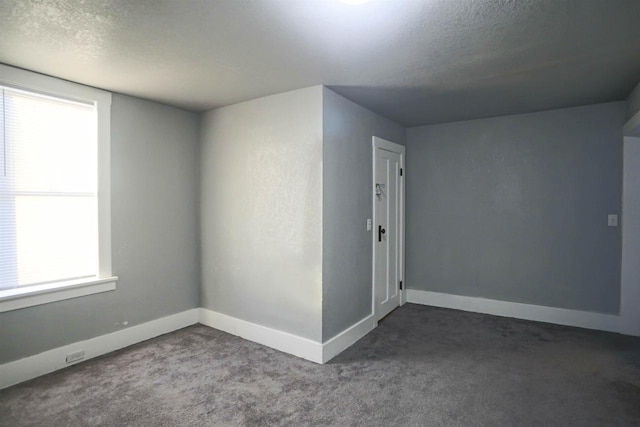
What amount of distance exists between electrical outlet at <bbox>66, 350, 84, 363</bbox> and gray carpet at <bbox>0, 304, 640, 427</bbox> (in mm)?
100

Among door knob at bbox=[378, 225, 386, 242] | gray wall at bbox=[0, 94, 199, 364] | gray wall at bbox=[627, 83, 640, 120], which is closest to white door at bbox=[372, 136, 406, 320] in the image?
door knob at bbox=[378, 225, 386, 242]

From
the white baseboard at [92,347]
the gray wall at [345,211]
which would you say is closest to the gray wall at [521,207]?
the gray wall at [345,211]

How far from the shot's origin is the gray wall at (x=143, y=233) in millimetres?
2984

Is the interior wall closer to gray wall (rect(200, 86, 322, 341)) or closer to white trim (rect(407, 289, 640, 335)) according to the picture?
white trim (rect(407, 289, 640, 335))

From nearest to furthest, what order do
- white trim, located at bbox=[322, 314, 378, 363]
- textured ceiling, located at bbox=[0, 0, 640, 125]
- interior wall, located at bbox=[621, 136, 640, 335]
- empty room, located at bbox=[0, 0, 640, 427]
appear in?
textured ceiling, located at bbox=[0, 0, 640, 125] → empty room, located at bbox=[0, 0, 640, 427] → white trim, located at bbox=[322, 314, 378, 363] → interior wall, located at bbox=[621, 136, 640, 335]

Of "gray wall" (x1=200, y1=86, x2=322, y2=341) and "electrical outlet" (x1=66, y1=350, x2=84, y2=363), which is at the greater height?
"gray wall" (x1=200, y1=86, x2=322, y2=341)

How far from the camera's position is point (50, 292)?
2848 millimetres

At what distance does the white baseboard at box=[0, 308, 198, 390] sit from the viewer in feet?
8.70

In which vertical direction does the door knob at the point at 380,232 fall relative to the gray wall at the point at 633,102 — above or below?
below

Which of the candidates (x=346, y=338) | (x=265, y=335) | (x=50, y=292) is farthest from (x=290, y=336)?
(x=50, y=292)

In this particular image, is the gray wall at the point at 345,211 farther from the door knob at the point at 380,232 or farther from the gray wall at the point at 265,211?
the door knob at the point at 380,232

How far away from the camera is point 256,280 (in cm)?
352

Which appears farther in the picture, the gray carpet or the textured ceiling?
the gray carpet

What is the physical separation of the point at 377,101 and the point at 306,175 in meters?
1.11
